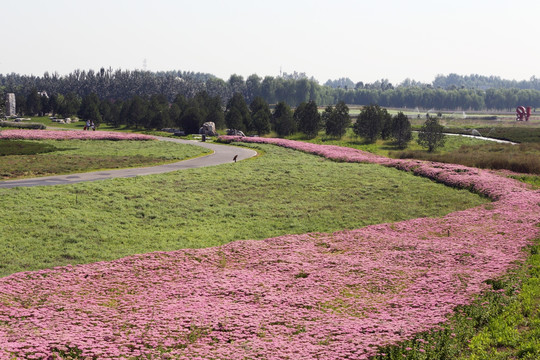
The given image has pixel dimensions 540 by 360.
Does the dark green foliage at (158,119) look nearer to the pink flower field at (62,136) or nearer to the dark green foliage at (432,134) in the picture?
the pink flower field at (62,136)

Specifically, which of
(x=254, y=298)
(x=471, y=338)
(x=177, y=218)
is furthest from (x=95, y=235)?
(x=471, y=338)

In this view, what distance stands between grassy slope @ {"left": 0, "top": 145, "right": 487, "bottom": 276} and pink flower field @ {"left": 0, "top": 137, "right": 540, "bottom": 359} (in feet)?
7.16

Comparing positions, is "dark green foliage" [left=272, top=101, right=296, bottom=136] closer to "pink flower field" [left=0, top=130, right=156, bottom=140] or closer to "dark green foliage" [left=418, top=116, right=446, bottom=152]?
"dark green foliage" [left=418, top=116, right=446, bottom=152]

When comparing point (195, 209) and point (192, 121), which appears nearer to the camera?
point (195, 209)

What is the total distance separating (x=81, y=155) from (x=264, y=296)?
40.0m

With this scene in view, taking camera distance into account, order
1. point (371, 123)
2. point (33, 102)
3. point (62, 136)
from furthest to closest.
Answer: point (33, 102), point (371, 123), point (62, 136)

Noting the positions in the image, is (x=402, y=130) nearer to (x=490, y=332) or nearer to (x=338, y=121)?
(x=338, y=121)

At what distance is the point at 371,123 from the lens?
279 feet

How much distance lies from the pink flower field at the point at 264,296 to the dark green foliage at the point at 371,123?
202 feet

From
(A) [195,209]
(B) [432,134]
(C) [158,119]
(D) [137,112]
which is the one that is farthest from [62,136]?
(B) [432,134]

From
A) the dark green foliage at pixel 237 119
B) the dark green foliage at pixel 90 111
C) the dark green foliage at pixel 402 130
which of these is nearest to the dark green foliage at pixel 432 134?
the dark green foliage at pixel 402 130

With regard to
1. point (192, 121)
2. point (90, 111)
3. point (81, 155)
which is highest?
point (90, 111)

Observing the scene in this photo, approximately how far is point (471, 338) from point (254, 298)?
6109mm

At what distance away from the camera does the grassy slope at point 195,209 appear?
21250 millimetres
